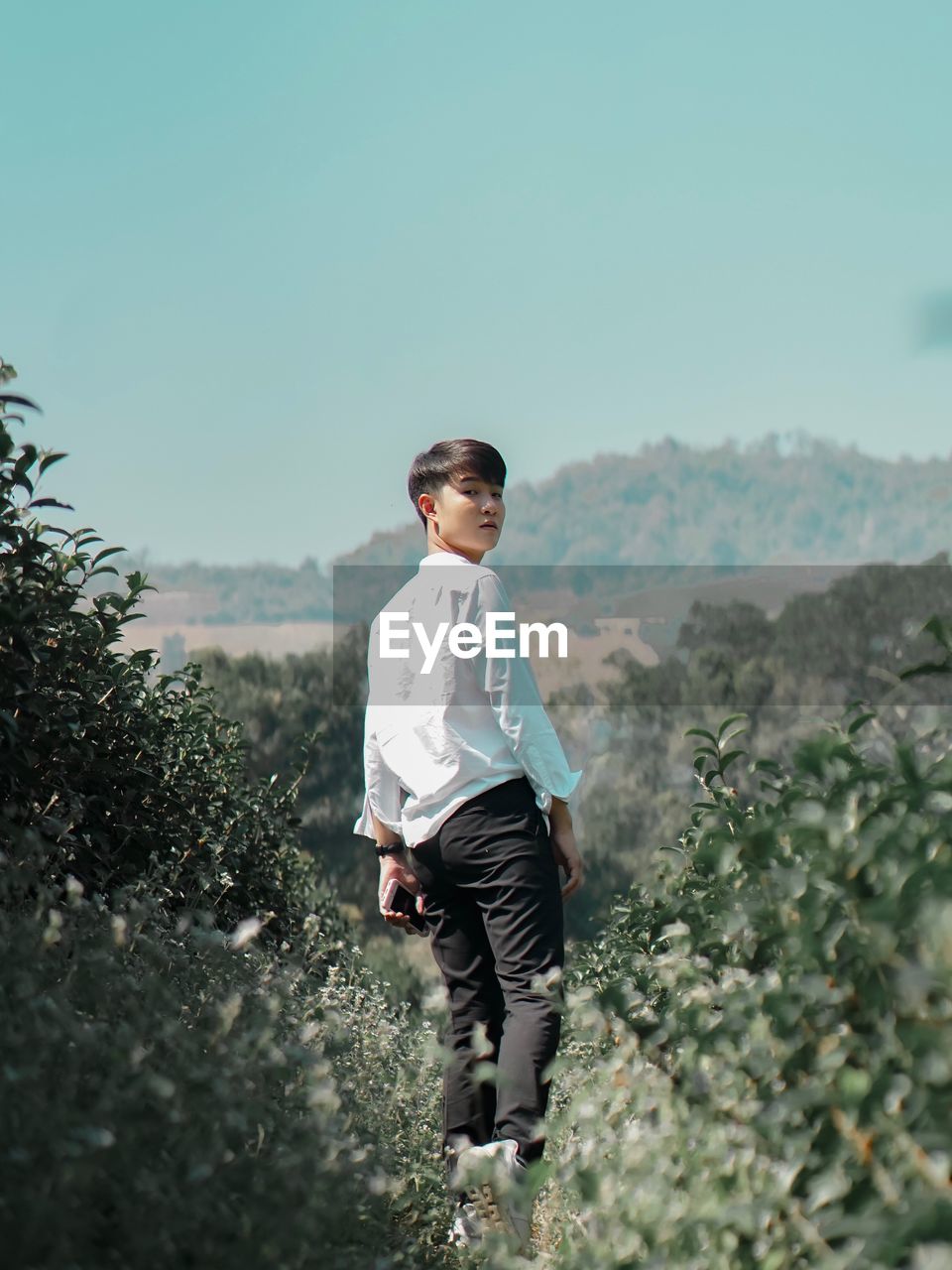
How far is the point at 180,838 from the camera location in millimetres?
4449

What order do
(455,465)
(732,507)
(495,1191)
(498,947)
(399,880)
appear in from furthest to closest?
1. (732,507)
2. (455,465)
3. (399,880)
4. (498,947)
5. (495,1191)

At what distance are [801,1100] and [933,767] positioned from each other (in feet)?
2.00

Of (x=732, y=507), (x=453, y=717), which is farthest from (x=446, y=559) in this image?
(x=732, y=507)

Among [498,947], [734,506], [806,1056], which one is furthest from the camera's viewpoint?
[734,506]

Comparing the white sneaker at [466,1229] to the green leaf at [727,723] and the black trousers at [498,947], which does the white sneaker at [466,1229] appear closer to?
the black trousers at [498,947]

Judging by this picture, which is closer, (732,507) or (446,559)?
(446,559)

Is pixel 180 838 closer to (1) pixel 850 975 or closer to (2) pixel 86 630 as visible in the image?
(2) pixel 86 630

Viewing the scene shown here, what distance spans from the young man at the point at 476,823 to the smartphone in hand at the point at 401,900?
0.6 inches

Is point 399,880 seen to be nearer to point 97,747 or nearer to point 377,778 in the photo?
point 377,778

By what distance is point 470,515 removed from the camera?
372 cm

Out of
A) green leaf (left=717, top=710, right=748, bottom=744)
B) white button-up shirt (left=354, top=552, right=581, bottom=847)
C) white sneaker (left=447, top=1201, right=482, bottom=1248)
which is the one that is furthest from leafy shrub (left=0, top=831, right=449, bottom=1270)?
green leaf (left=717, top=710, right=748, bottom=744)

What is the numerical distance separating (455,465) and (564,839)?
40.8 inches

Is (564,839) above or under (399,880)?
above

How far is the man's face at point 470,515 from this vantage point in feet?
12.2
